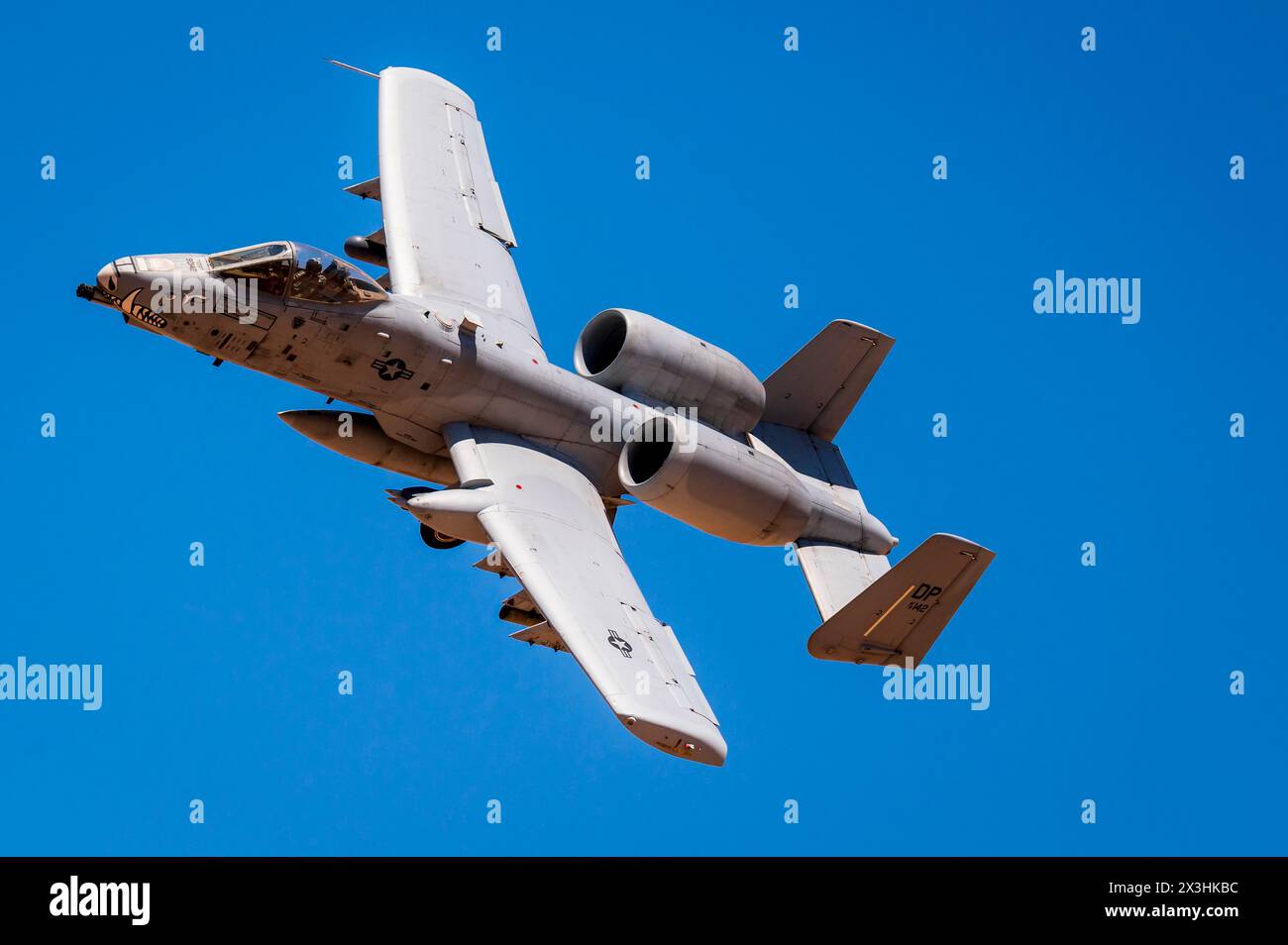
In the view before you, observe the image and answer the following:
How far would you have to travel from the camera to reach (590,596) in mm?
31531

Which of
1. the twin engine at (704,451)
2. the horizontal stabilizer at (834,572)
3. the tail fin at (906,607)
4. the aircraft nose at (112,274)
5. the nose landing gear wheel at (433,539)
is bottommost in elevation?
the tail fin at (906,607)

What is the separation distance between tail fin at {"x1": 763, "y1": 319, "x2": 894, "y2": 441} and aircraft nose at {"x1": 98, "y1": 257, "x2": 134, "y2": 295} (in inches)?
480

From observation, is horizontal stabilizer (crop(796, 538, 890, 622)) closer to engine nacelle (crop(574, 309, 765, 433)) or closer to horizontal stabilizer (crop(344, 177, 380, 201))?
engine nacelle (crop(574, 309, 765, 433))

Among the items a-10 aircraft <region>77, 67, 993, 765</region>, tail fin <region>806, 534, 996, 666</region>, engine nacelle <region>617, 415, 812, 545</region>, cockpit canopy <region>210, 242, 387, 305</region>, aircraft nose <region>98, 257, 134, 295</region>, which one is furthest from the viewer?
engine nacelle <region>617, 415, 812, 545</region>

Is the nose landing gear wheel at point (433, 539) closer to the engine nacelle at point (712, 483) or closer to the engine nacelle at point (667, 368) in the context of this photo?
the engine nacelle at point (712, 483)

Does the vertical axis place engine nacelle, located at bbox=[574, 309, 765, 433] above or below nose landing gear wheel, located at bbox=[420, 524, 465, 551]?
above

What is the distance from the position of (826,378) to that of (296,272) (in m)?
10.7

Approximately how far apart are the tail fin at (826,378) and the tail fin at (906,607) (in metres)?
5.26

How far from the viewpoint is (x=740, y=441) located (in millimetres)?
36094

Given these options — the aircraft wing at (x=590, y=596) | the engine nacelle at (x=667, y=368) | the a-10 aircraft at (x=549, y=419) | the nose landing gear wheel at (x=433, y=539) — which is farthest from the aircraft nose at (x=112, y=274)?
the engine nacelle at (x=667, y=368)

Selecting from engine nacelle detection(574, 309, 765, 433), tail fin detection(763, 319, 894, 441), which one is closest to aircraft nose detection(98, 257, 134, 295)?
engine nacelle detection(574, 309, 765, 433)

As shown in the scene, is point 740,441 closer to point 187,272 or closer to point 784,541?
point 784,541

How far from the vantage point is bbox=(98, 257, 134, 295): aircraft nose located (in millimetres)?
30750

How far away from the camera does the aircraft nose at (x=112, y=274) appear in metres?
30.8
